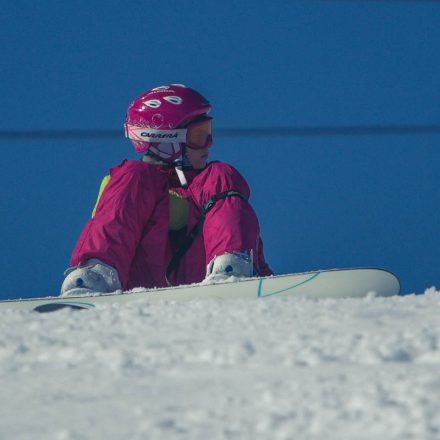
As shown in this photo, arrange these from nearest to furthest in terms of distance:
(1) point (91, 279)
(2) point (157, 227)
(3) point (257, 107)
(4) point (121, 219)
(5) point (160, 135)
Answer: (1) point (91, 279) < (4) point (121, 219) < (2) point (157, 227) < (5) point (160, 135) < (3) point (257, 107)

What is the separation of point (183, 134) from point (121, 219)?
31 centimetres

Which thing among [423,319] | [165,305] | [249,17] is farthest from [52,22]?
[423,319]

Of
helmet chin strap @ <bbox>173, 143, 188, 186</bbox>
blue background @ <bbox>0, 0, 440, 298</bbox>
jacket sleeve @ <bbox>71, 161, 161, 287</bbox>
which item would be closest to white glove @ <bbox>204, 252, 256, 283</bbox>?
jacket sleeve @ <bbox>71, 161, 161, 287</bbox>

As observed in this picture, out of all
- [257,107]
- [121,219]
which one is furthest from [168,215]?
[257,107]

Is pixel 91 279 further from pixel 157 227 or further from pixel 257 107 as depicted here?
pixel 257 107

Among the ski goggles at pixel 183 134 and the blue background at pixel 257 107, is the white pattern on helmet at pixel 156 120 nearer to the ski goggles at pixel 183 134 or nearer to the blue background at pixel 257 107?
the ski goggles at pixel 183 134

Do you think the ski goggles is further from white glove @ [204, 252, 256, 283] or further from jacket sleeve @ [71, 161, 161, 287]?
white glove @ [204, 252, 256, 283]

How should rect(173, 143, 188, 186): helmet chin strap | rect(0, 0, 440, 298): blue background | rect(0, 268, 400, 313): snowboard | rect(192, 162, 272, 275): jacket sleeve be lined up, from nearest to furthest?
1. rect(0, 268, 400, 313): snowboard
2. rect(192, 162, 272, 275): jacket sleeve
3. rect(173, 143, 188, 186): helmet chin strap
4. rect(0, 0, 440, 298): blue background

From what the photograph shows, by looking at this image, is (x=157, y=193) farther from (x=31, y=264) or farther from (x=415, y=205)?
(x=415, y=205)

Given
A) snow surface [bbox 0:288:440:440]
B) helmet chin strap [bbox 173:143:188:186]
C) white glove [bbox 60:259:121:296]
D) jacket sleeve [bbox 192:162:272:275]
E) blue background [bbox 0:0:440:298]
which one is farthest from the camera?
blue background [bbox 0:0:440:298]

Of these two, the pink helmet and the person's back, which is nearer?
the person's back

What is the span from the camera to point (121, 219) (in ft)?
5.51

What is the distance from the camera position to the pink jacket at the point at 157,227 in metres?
1.64

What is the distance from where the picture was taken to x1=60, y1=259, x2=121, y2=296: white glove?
1.54 metres
